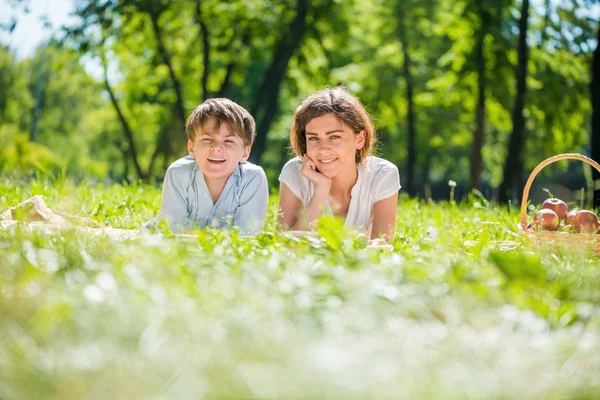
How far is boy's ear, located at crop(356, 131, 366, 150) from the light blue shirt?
0.79 metres

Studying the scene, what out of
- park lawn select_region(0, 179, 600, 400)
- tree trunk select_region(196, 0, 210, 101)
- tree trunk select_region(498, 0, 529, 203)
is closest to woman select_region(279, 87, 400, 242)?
park lawn select_region(0, 179, 600, 400)

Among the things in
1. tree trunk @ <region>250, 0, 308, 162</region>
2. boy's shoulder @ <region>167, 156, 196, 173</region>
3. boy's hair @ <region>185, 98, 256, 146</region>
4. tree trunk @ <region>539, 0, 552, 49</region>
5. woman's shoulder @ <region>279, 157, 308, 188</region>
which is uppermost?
tree trunk @ <region>539, 0, 552, 49</region>

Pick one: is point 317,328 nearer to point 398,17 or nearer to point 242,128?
point 242,128

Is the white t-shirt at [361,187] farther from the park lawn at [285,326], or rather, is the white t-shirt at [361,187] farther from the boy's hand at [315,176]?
the park lawn at [285,326]

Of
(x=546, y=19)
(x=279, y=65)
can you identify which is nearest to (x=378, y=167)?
(x=279, y=65)

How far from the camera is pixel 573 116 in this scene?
17016 millimetres

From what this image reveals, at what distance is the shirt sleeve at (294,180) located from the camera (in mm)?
4871

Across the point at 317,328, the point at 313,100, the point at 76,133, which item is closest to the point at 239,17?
the point at 313,100

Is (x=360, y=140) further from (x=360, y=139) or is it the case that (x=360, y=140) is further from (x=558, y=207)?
(x=558, y=207)

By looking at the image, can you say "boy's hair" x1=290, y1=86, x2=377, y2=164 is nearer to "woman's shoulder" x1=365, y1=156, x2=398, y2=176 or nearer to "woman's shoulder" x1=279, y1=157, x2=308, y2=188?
"woman's shoulder" x1=365, y1=156, x2=398, y2=176

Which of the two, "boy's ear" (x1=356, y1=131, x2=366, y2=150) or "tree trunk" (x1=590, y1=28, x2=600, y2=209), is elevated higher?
"tree trunk" (x1=590, y1=28, x2=600, y2=209)

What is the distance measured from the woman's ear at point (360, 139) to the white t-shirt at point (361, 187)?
0.16 metres

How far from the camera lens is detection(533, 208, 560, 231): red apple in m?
4.71

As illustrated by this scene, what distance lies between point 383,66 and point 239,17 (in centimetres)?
597
